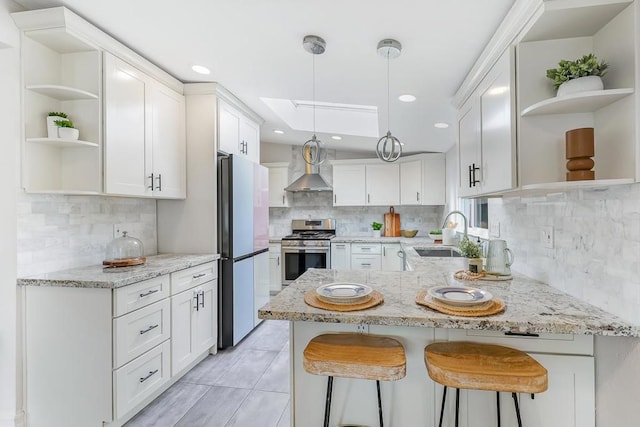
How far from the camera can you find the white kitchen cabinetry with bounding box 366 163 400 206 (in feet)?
16.9

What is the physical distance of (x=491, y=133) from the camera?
183 centimetres

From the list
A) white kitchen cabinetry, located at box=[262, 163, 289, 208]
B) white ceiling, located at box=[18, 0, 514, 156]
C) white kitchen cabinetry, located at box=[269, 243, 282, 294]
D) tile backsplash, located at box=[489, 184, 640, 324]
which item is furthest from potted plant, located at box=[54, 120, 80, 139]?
white kitchen cabinetry, located at box=[262, 163, 289, 208]

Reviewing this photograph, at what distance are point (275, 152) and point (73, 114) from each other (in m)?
3.56

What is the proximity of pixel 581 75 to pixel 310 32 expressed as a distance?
1374 millimetres

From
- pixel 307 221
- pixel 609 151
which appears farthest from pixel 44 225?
pixel 307 221

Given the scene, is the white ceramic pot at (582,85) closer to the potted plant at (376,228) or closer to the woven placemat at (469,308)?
the woven placemat at (469,308)

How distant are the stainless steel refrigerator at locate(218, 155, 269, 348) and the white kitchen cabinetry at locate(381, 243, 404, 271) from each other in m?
1.89

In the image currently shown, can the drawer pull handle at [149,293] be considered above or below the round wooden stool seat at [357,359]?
above

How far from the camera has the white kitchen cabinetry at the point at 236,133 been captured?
3182mm

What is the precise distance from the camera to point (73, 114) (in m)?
Answer: 2.17

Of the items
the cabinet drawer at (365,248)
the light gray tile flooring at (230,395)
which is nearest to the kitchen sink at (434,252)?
the cabinet drawer at (365,248)

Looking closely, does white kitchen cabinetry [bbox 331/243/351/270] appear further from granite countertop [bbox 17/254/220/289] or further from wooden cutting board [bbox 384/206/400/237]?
granite countertop [bbox 17/254/220/289]

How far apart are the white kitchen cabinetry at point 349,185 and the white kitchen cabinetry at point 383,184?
0.09m

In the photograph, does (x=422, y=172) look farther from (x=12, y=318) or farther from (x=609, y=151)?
(x=12, y=318)
